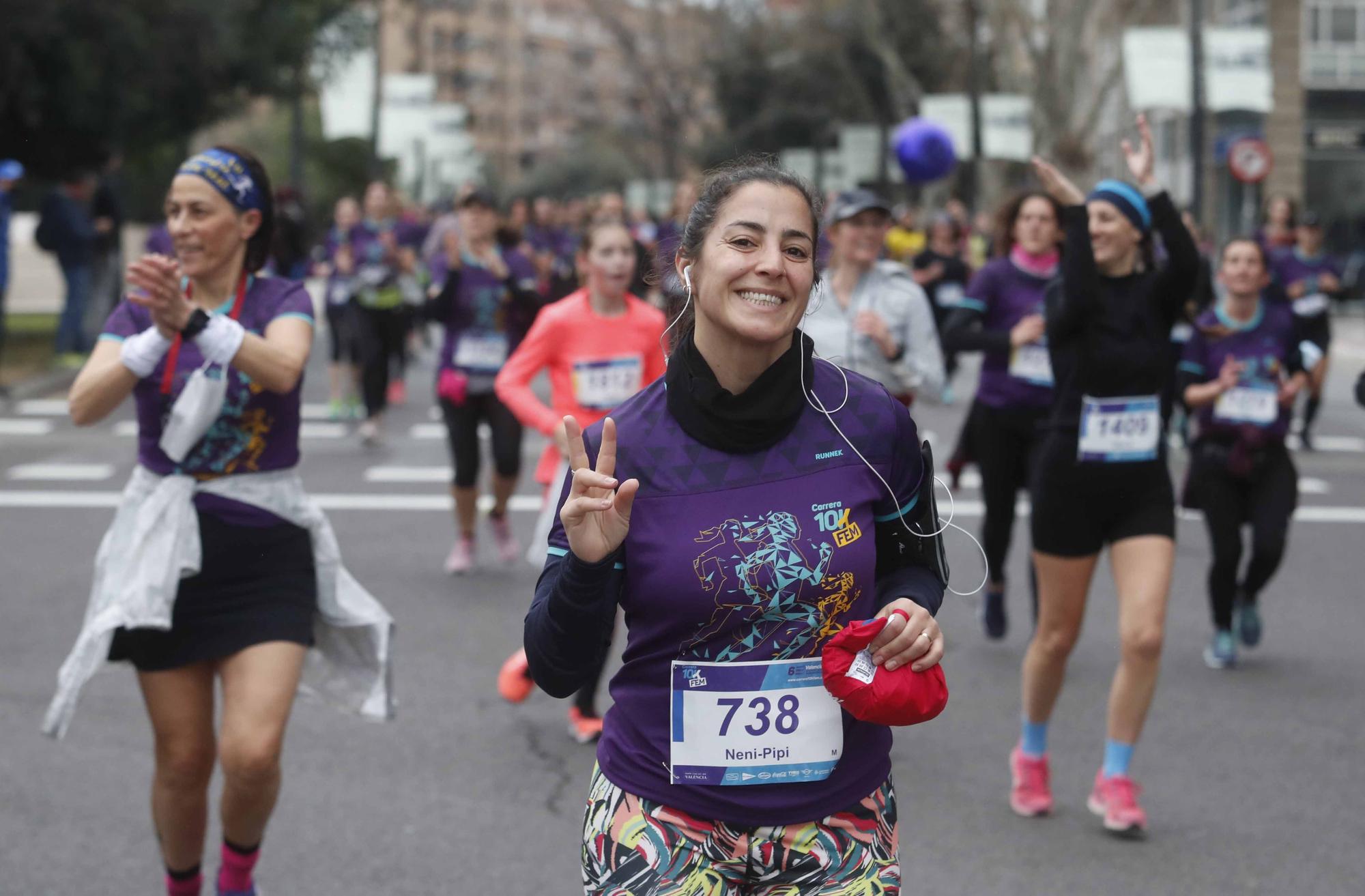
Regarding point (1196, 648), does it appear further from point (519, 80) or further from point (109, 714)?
point (519, 80)

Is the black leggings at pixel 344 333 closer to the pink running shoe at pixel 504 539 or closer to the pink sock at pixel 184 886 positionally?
the pink running shoe at pixel 504 539

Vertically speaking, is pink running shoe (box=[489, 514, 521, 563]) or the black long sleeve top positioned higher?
the black long sleeve top

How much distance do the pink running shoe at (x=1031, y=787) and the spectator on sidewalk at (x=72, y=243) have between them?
52.1ft

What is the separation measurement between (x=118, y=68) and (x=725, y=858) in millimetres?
19578

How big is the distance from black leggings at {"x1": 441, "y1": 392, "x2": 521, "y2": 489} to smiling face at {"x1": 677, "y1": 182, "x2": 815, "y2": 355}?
257 inches

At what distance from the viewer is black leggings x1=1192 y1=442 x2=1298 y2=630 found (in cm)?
736

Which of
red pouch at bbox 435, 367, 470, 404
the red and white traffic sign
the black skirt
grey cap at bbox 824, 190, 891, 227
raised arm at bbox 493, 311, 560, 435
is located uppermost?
the red and white traffic sign

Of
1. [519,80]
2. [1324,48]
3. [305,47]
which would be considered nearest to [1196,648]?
[305,47]

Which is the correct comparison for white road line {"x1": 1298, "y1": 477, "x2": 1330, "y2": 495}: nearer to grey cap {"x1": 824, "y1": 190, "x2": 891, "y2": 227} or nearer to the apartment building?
grey cap {"x1": 824, "y1": 190, "x2": 891, "y2": 227}

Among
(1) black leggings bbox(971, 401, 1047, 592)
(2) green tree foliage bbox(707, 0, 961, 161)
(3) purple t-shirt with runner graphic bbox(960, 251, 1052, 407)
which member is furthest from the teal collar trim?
(2) green tree foliage bbox(707, 0, 961, 161)

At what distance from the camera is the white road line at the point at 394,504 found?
11.5 meters

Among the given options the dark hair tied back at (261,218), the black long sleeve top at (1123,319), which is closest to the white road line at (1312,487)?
the black long sleeve top at (1123,319)

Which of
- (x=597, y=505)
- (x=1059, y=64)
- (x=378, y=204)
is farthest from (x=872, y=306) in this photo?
(x=1059, y=64)

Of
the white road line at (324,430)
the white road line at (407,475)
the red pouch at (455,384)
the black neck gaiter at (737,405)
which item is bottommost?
the white road line at (407,475)
